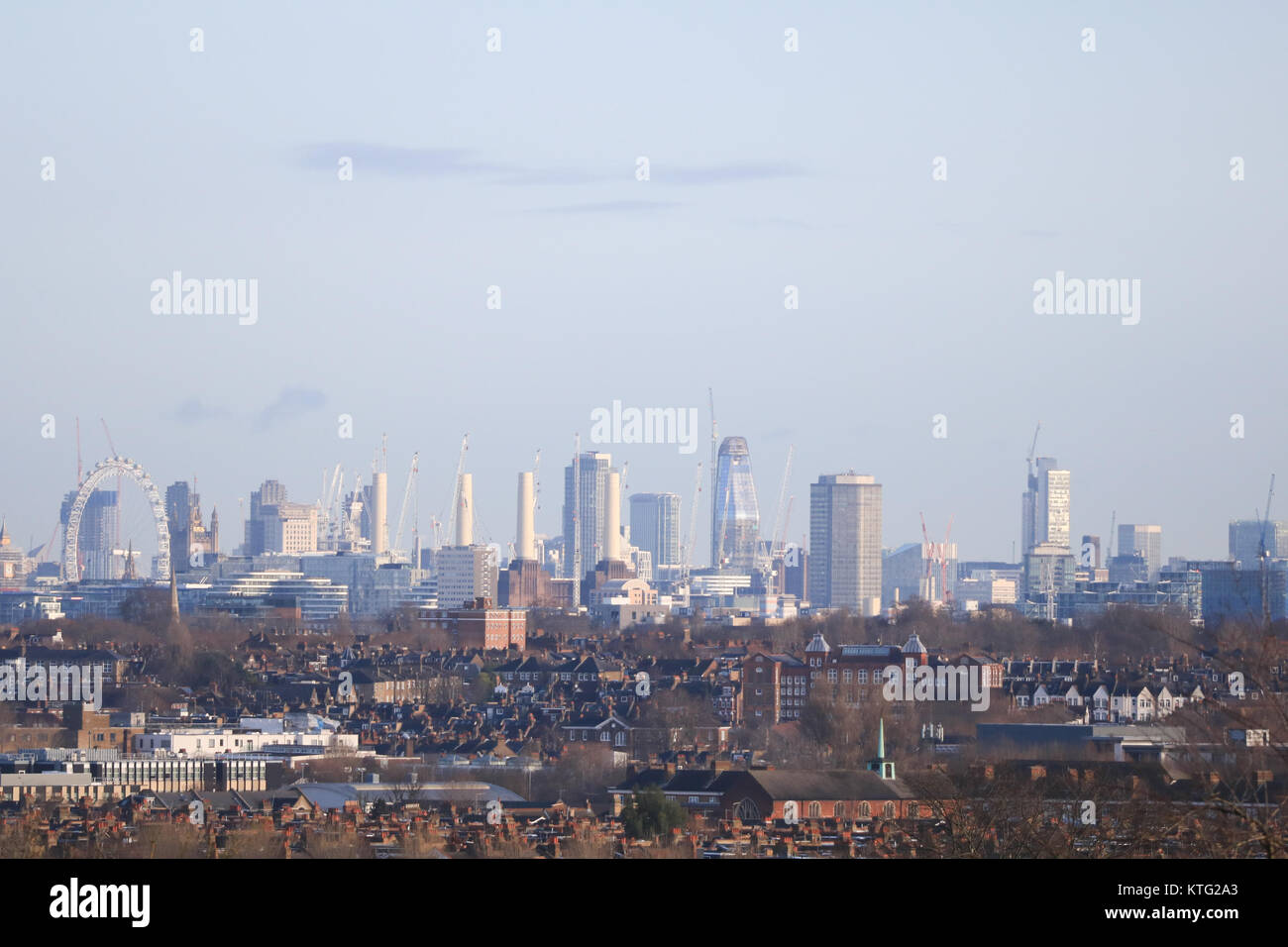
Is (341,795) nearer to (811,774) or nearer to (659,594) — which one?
(811,774)

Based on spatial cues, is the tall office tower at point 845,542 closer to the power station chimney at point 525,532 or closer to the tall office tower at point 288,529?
the power station chimney at point 525,532

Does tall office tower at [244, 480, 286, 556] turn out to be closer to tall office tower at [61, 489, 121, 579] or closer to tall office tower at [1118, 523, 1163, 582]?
tall office tower at [61, 489, 121, 579]

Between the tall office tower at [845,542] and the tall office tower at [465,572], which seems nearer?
the tall office tower at [465,572]

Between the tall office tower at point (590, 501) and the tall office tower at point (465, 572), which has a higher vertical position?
the tall office tower at point (590, 501)

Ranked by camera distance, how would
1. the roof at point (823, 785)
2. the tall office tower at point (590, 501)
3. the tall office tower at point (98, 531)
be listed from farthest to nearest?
the tall office tower at point (590, 501) → the tall office tower at point (98, 531) → the roof at point (823, 785)

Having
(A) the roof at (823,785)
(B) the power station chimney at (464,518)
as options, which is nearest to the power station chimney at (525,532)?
(B) the power station chimney at (464,518)

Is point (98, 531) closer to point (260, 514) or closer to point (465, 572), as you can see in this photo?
point (260, 514)
